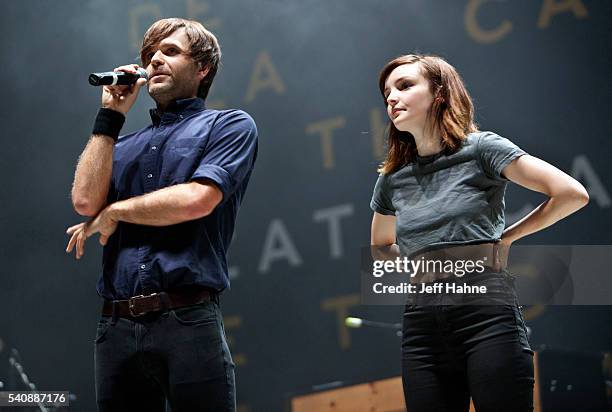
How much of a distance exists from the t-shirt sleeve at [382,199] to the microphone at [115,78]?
2.28ft

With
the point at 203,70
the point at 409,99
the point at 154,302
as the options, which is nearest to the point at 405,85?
the point at 409,99

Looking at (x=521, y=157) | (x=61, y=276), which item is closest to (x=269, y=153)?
(x=61, y=276)

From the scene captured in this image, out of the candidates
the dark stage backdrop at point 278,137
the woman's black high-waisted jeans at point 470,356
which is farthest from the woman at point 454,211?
the dark stage backdrop at point 278,137

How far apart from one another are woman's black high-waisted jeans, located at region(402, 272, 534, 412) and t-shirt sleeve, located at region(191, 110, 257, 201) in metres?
0.55

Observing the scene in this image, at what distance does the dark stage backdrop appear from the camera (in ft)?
15.1

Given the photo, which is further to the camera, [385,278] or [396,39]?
[396,39]

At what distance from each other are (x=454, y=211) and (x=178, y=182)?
0.69 m

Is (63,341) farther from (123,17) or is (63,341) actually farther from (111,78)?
(111,78)

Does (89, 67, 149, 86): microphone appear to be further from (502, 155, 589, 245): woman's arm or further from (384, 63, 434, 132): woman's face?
(502, 155, 589, 245): woman's arm

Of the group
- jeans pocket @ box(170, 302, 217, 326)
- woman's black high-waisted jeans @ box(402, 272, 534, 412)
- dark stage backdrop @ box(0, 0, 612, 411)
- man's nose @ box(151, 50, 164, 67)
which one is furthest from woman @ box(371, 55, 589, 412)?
dark stage backdrop @ box(0, 0, 612, 411)

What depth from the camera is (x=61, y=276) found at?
16.4 feet

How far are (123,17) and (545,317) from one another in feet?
10.7

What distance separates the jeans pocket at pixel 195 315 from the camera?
5.98 feet

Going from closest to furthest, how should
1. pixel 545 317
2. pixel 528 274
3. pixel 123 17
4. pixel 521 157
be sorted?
pixel 521 157 → pixel 528 274 → pixel 545 317 → pixel 123 17
